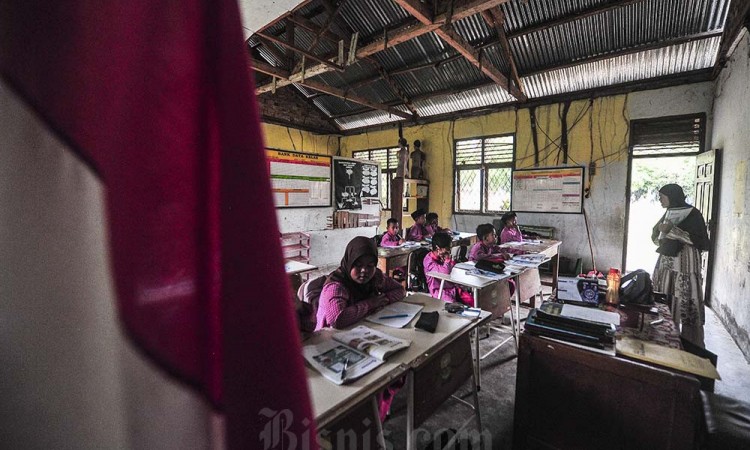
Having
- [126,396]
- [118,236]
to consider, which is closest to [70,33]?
[118,236]

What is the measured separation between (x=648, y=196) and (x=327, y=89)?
9.92 m

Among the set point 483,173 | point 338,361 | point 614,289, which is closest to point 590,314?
point 614,289

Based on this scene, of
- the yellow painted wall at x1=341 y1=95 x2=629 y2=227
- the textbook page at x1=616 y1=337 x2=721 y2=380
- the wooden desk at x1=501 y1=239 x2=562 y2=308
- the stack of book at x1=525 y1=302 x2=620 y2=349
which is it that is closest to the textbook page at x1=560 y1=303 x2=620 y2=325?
the stack of book at x1=525 y1=302 x2=620 y2=349

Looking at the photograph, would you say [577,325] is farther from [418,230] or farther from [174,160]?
[418,230]

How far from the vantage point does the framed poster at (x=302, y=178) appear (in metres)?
5.01

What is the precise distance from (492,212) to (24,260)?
24.7 feet

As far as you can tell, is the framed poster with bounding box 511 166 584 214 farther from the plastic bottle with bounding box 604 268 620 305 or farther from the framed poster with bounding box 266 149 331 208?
the plastic bottle with bounding box 604 268 620 305

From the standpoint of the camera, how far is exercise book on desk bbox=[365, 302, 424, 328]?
1935 millimetres

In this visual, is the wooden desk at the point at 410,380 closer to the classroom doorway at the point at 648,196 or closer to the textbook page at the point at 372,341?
the textbook page at the point at 372,341

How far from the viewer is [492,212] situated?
7.27m

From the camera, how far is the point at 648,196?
1011cm

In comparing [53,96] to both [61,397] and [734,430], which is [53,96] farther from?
[734,430]

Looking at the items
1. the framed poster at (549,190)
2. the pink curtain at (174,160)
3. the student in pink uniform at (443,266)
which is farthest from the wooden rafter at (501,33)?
the pink curtain at (174,160)

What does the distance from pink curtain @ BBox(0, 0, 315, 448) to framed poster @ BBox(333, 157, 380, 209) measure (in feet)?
19.1
